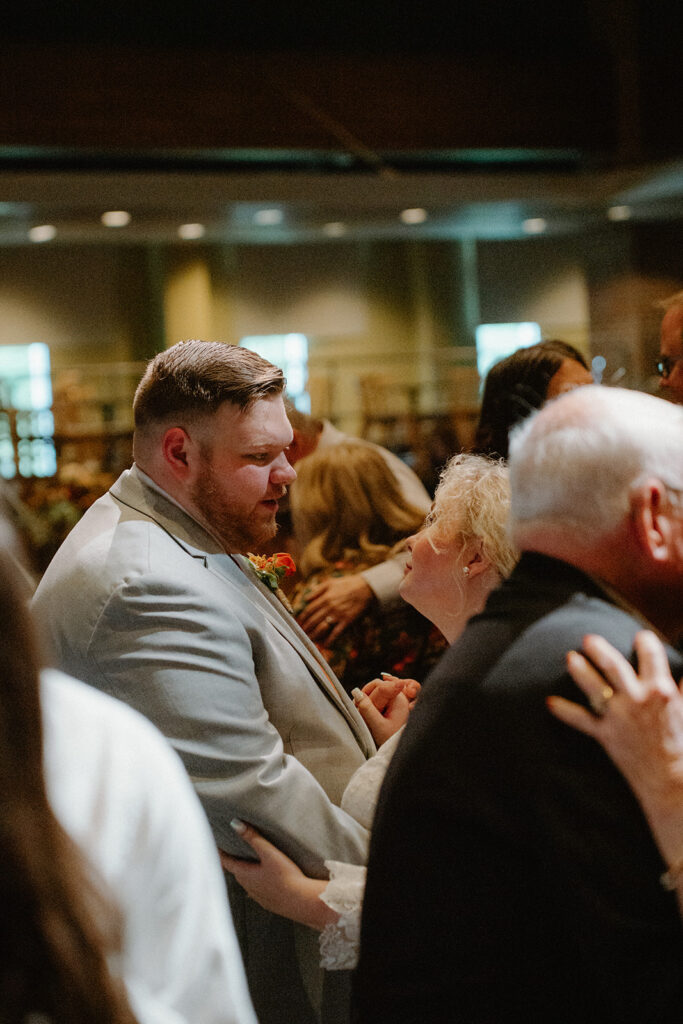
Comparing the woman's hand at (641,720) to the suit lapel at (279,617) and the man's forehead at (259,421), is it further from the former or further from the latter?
the man's forehead at (259,421)

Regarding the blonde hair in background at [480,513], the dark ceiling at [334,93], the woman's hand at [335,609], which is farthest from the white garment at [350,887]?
the dark ceiling at [334,93]

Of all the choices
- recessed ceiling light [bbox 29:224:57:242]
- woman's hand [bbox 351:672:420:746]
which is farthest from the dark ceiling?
woman's hand [bbox 351:672:420:746]

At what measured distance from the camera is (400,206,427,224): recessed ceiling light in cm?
815

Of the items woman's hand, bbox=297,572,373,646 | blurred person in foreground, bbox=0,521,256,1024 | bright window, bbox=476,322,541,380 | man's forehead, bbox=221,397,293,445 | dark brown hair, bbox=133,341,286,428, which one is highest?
bright window, bbox=476,322,541,380

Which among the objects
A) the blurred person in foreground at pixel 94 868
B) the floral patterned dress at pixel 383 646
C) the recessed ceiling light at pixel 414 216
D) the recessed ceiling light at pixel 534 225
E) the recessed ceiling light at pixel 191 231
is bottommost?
the floral patterned dress at pixel 383 646

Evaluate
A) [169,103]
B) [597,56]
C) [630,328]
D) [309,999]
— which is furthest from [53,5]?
[309,999]

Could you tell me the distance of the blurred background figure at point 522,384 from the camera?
9.65 feet

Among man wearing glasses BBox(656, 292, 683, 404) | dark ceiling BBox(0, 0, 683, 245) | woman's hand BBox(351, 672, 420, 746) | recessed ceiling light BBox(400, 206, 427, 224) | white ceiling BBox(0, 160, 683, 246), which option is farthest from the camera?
recessed ceiling light BBox(400, 206, 427, 224)

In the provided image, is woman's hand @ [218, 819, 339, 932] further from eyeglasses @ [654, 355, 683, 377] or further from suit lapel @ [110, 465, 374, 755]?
eyeglasses @ [654, 355, 683, 377]

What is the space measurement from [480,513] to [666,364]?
122 cm

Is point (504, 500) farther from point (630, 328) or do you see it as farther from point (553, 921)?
point (630, 328)

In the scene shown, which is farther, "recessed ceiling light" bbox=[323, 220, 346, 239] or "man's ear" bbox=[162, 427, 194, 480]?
"recessed ceiling light" bbox=[323, 220, 346, 239]

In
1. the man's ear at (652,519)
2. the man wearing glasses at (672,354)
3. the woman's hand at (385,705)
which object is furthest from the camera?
the man wearing glasses at (672,354)

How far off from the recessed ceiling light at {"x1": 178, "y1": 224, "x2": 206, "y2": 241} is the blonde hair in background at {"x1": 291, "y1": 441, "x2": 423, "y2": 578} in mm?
5890
